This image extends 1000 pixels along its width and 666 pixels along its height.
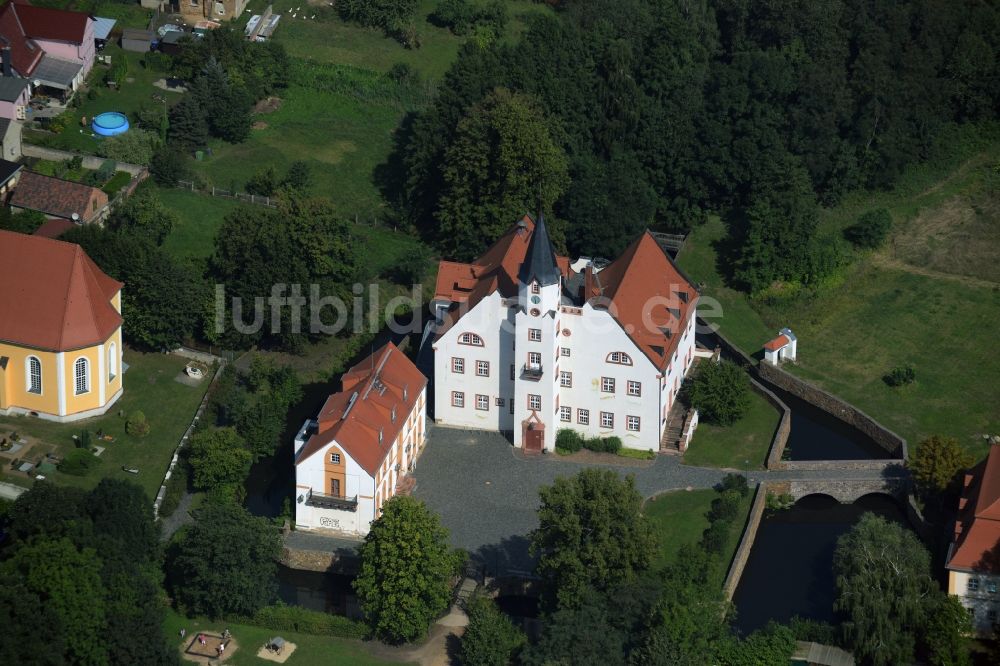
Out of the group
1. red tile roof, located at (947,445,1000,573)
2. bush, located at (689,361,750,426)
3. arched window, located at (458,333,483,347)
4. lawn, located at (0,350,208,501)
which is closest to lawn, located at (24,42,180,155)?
lawn, located at (0,350,208,501)

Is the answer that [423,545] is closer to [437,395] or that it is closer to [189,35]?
[437,395]

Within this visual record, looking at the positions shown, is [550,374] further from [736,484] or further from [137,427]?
[137,427]

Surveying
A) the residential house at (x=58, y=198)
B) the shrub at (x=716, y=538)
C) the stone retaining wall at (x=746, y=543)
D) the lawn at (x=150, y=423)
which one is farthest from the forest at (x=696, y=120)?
the shrub at (x=716, y=538)

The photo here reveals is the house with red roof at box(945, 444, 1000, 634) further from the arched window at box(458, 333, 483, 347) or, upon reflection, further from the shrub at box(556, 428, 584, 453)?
the arched window at box(458, 333, 483, 347)

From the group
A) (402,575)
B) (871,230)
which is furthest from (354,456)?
(871,230)

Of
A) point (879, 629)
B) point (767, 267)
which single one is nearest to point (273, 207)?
point (767, 267)

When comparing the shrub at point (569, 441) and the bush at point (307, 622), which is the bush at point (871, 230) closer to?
the shrub at point (569, 441)
